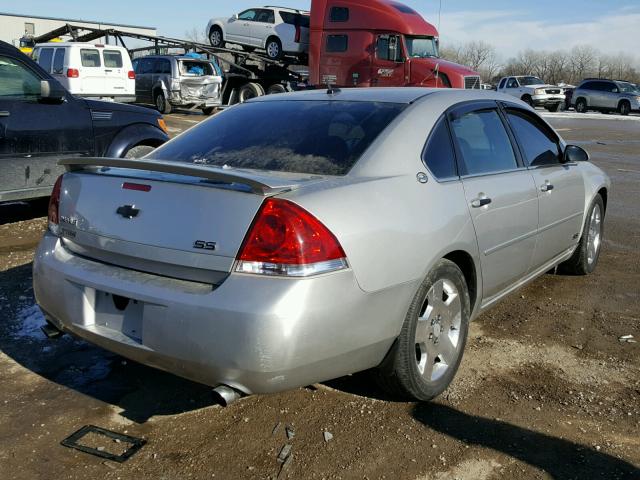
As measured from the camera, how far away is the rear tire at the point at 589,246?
5309 mm

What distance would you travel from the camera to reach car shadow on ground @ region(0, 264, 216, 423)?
10.8 ft

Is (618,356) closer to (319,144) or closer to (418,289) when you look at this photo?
(418,289)

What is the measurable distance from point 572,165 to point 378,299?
9.42ft

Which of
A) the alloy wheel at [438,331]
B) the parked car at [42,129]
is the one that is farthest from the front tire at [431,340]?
the parked car at [42,129]

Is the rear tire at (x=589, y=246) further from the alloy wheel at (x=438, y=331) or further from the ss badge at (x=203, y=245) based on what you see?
the ss badge at (x=203, y=245)

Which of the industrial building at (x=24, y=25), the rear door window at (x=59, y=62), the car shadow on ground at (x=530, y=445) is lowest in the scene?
the car shadow on ground at (x=530, y=445)

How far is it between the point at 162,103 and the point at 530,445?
20321 mm

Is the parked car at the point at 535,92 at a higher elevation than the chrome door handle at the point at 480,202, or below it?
higher

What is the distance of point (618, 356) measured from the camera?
3924mm

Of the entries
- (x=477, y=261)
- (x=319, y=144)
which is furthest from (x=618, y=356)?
(x=319, y=144)

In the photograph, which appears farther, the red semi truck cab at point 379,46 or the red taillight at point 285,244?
the red semi truck cab at point 379,46

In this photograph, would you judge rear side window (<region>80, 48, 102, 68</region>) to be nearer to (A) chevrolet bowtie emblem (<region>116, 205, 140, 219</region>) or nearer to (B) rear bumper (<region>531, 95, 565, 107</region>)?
(A) chevrolet bowtie emblem (<region>116, 205, 140, 219</region>)

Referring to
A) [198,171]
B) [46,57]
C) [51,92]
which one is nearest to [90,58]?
[46,57]

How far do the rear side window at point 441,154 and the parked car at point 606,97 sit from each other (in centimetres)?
3520
